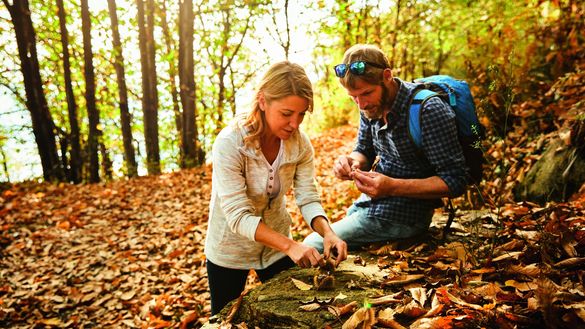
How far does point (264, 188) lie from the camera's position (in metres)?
2.40

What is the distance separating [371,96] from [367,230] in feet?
3.41

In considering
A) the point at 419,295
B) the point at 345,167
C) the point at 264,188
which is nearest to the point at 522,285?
the point at 419,295

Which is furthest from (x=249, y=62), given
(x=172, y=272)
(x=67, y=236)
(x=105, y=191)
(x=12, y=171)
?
(x=12, y=171)

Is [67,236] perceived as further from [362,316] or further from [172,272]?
[362,316]

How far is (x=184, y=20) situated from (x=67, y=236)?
23.5ft

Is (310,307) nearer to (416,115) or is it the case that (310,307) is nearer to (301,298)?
(301,298)

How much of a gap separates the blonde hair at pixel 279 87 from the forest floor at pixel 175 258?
1.22 m

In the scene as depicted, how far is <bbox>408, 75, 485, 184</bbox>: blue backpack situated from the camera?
8.05 feet

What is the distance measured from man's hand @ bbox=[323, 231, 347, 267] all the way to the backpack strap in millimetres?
889

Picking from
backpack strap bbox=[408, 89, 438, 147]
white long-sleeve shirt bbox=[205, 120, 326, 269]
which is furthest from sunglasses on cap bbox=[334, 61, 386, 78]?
white long-sleeve shirt bbox=[205, 120, 326, 269]

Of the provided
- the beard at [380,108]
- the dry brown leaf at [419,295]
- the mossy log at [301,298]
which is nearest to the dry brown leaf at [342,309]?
the mossy log at [301,298]

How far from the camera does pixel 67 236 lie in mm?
5859

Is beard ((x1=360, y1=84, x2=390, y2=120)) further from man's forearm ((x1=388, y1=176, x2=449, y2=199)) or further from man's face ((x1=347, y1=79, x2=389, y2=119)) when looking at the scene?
man's forearm ((x1=388, y1=176, x2=449, y2=199))

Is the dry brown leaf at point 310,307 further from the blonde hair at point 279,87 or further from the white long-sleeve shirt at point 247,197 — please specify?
the blonde hair at point 279,87
